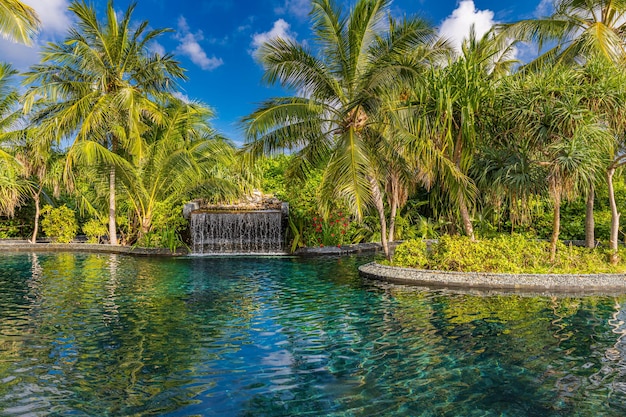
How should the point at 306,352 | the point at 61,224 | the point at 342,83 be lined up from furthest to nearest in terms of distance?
the point at 61,224 → the point at 342,83 → the point at 306,352

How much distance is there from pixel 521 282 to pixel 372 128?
4.94 metres

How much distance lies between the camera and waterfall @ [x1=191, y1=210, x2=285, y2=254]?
1898 centimetres

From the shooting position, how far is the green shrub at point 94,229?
20.3 meters

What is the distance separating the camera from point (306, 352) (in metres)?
5.88

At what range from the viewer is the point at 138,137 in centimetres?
1742

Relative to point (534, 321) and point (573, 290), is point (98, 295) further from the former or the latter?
point (573, 290)

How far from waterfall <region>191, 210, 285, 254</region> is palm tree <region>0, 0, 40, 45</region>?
995 centimetres

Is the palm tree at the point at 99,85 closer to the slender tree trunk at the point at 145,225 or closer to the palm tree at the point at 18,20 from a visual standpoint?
the slender tree trunk at the point at 145,225

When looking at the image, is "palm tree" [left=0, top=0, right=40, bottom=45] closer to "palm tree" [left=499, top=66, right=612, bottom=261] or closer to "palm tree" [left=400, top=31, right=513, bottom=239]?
"palm tree" [left=400, top=31, right=513, bottom=239]

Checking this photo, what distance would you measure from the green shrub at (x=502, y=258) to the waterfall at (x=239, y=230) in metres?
7.99

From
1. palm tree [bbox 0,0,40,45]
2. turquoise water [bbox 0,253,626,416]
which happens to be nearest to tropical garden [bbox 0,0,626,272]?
palm tree [bbox 0,0,40,45]

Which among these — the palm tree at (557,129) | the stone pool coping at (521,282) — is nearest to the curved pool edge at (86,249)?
the stone pool coping at (521,282)

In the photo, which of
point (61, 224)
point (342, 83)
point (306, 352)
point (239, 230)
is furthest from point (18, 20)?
point (61, 224)

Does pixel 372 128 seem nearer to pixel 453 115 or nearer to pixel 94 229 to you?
pixel 453 115
